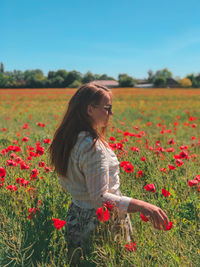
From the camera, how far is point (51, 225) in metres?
1.93

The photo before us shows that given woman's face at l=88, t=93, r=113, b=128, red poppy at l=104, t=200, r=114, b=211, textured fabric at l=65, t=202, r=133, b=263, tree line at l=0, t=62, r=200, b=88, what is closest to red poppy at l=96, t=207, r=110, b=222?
red poppy at l=104, t=200, r=114, b=211

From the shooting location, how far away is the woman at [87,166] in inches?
53.1

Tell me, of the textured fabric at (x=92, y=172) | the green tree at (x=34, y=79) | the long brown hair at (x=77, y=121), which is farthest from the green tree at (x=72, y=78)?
the textured fabric at (x=92, y=172)

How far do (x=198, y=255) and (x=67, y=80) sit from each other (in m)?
73.2

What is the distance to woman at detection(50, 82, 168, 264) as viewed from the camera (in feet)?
4.42

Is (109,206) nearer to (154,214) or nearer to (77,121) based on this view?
(154,214)

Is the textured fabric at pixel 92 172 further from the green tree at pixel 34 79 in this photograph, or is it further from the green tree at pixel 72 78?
the green tree at pixel 72 78

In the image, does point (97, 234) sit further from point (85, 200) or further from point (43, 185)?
point (43, 185)

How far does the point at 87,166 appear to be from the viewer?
1.36m

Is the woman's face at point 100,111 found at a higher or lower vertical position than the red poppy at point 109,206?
higher

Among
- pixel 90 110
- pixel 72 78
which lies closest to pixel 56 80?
pixel 72 78

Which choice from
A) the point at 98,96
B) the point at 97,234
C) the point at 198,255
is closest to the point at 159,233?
the point at 198,255

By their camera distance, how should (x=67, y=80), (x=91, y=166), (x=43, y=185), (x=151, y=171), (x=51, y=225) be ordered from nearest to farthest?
(x=91, y=166)
(x=51, y=225)
(x=43, y=185)
(x=151, y=171)
(x=67, y=80)

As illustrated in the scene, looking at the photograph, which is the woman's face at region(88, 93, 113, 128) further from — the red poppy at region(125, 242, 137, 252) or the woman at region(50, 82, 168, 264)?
the red poppy at region(125, 242, 137, 252)
